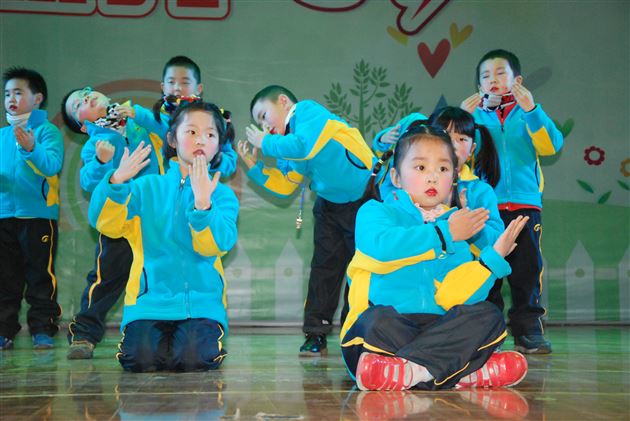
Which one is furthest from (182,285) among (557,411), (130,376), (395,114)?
(395,114)

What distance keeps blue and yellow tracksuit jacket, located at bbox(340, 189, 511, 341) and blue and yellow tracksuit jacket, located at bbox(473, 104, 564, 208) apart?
1.47 m

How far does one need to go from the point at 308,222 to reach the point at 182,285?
9.14 feet

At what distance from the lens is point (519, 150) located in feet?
13.3

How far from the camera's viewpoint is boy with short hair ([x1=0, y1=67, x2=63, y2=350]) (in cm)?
439

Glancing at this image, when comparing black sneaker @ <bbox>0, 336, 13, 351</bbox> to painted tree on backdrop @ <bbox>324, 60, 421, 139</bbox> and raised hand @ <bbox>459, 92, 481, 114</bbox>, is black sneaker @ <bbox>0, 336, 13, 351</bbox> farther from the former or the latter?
painted tree on backdrop @ <bbox>324, 60, 421, 139</bbox>

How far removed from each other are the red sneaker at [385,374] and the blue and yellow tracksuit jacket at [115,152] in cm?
180

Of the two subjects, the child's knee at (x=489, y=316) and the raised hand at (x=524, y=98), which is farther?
the raised hand at (x=524, y=98)

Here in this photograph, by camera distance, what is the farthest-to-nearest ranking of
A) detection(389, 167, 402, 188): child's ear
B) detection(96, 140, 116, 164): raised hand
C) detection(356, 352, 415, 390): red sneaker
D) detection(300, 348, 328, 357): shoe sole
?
1. detection(300, 348, 328, 357): shoe sole
2. detection(96, 140, 116, 164): raised hand
3. detection(389, 167, 402, 188): child's ear
4. detection(356, 352, 415, 390): red sneaker

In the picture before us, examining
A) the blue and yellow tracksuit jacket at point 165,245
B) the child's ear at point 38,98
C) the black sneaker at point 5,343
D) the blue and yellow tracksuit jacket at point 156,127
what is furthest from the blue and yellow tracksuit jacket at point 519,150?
the black sneaker at point 5,343

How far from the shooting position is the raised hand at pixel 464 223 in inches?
95.0

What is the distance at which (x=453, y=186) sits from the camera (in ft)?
8.81

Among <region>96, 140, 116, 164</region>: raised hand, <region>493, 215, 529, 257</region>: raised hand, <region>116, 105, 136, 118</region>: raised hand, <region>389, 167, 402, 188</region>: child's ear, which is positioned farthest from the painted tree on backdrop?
<region>493, 215, 529, 257</region>: raised hand

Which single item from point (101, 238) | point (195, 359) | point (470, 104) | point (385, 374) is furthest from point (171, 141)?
point (470, 104)

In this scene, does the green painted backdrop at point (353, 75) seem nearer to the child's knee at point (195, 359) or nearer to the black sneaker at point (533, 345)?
the black sneaker at point (533, 345)
